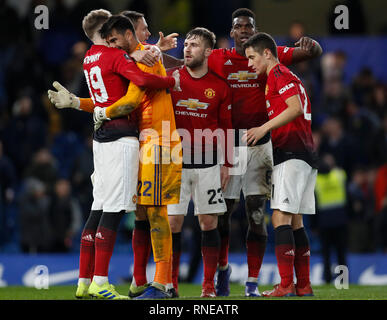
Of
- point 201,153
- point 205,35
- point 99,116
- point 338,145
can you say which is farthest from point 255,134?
point 338,145

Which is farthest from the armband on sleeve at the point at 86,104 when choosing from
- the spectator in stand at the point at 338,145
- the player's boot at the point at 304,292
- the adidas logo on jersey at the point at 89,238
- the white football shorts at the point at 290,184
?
the spectator in stand at the point at 338,145

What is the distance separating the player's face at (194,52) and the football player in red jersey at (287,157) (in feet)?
1.44

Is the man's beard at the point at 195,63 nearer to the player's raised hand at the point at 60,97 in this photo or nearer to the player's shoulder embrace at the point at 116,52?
the player's shoulder embrace at the point at 116,52

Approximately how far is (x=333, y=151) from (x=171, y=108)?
702 cm

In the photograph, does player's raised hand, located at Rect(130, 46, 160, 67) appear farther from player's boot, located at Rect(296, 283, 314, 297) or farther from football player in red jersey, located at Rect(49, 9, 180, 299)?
player's boot, located at Rect(296, 283, 314, 297)

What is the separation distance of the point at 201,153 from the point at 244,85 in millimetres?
875

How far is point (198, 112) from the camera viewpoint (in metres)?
7.65

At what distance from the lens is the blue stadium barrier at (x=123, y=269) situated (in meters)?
12.0

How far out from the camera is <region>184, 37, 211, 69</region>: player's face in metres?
7.62

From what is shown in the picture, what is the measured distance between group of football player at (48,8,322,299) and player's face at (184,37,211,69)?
0.01 metres

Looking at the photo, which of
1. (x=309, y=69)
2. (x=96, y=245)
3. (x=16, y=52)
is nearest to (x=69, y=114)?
(x=16, y=52)

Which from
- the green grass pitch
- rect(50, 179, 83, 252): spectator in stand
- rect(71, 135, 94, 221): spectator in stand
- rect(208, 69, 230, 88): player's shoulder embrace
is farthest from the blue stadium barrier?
rect(208, 69, 230, 88): player's shoulder embrace

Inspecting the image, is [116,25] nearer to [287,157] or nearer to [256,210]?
[287,157]
